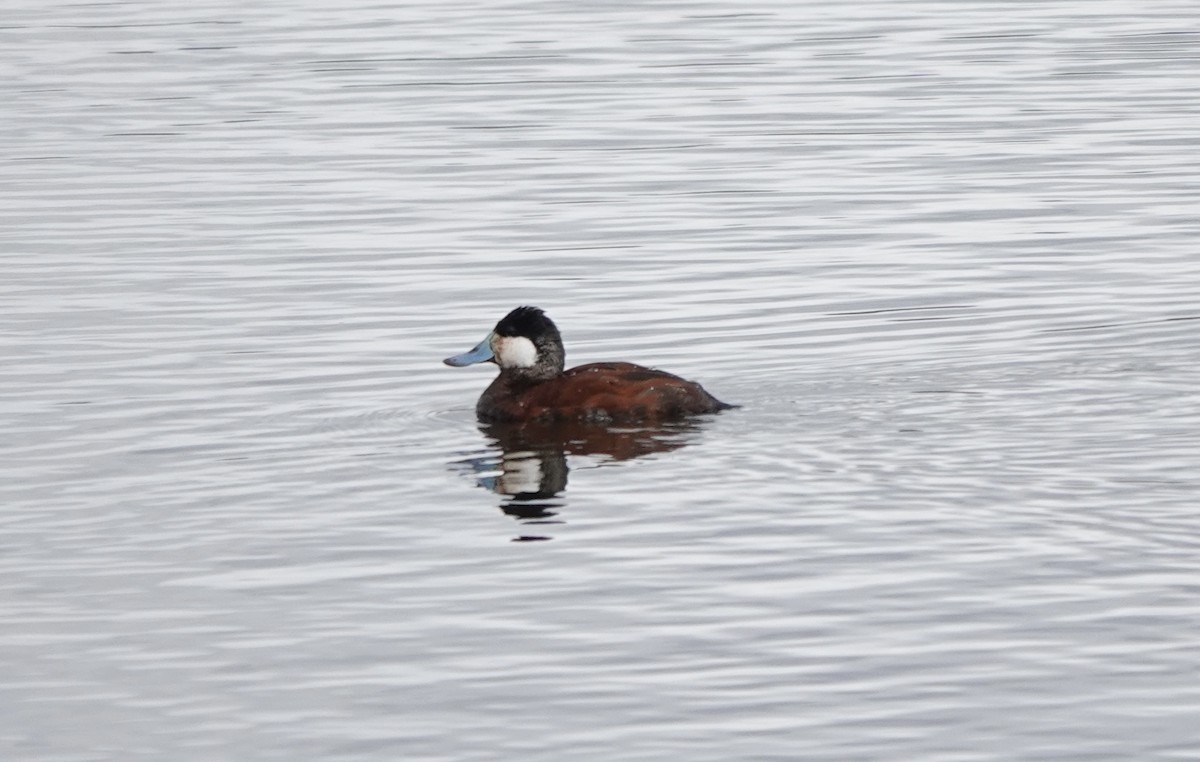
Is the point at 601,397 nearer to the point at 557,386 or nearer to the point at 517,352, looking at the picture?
the point at 557,386

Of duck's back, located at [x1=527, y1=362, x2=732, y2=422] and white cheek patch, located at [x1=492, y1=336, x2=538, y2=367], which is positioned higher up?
white cheek patch, located at [x1=492, y1=336, x2=538, y2=367]

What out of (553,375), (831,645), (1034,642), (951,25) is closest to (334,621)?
(831,645)

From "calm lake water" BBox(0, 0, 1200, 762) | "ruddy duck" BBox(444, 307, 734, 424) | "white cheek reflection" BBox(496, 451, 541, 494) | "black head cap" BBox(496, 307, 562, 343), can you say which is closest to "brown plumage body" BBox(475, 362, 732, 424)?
"ruddy duck" BBox(444, 307, 734, 424)

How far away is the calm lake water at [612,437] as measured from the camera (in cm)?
857

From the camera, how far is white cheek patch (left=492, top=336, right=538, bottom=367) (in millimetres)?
14141

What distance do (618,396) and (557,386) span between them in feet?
1.34

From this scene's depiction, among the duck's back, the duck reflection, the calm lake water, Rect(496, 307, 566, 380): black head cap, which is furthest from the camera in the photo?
Rect(496, 307, 566, 380): black head cap

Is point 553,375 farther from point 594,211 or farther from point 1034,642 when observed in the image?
point 594,211

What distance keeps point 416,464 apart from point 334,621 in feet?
9.63

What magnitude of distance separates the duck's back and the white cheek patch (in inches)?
16.1

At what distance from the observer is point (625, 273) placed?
1867 cm

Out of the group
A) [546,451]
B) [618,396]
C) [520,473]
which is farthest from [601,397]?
[520,473]

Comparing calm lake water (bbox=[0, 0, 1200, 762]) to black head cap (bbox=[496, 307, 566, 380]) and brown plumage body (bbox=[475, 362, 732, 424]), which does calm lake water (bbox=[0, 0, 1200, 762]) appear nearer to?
brown plumage body (bbox=[475, 362, 732, 424])

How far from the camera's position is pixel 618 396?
44.0ft
